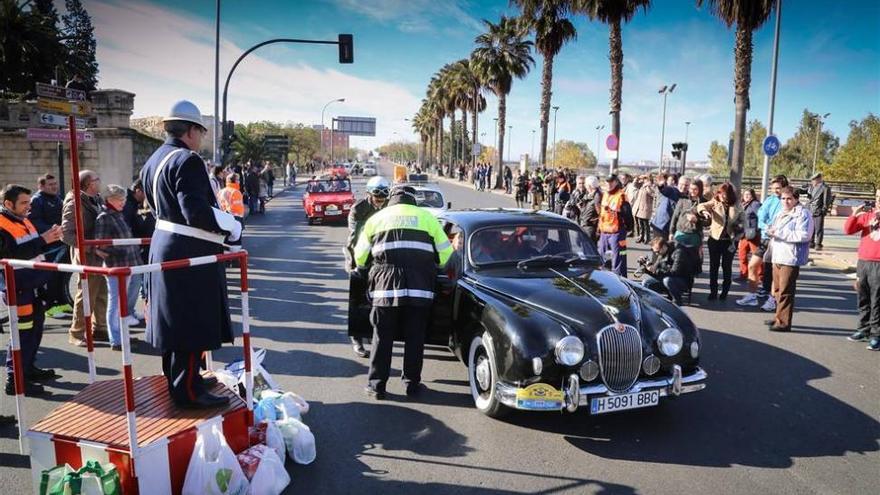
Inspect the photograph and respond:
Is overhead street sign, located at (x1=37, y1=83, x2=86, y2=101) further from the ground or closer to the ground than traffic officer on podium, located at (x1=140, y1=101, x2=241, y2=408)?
further from the ground

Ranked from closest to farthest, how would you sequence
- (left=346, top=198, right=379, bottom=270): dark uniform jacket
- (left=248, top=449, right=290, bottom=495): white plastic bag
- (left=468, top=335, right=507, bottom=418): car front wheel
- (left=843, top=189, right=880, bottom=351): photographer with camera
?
(left=248, top=449, right=290, bottom=495): white plastic bag, (left=468, top=335, right=507, bottom=418): car front wheel, (left=346, top=198, right=379, bottom=270): dark uniform jacket, (left=843, top=189, right=880, bottom=351): photographer with camera

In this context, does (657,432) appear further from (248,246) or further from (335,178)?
(335,178)

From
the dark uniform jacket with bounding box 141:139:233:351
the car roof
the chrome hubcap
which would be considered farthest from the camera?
the car roof

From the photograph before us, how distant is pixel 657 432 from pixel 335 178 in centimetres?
1787

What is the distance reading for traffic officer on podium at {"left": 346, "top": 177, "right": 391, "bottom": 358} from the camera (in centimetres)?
591

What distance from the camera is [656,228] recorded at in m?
11.2

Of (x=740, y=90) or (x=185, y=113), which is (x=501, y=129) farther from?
(x=185, y=113)

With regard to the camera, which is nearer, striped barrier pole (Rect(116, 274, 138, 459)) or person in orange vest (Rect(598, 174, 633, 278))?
striped barrier pole (Rect(116, 274, 138, 459))

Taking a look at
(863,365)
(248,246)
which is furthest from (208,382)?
(248,246)

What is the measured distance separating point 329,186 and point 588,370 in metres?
17.8

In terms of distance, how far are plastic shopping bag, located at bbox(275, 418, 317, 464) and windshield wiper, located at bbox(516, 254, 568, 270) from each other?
2.68 metres

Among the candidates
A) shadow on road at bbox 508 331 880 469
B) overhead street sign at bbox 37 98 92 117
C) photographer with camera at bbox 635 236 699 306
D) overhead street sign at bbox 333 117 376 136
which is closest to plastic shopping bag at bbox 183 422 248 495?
shadow on road at bbox 508 331 880 469

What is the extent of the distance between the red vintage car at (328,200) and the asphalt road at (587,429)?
1286 centimetres

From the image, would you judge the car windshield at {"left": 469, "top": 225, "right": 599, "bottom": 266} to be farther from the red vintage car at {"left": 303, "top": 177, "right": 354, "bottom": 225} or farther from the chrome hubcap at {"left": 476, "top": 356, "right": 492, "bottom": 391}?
the red vintage car at {"left": 303, "top": 177, "right": 354, "bottom": 225}
